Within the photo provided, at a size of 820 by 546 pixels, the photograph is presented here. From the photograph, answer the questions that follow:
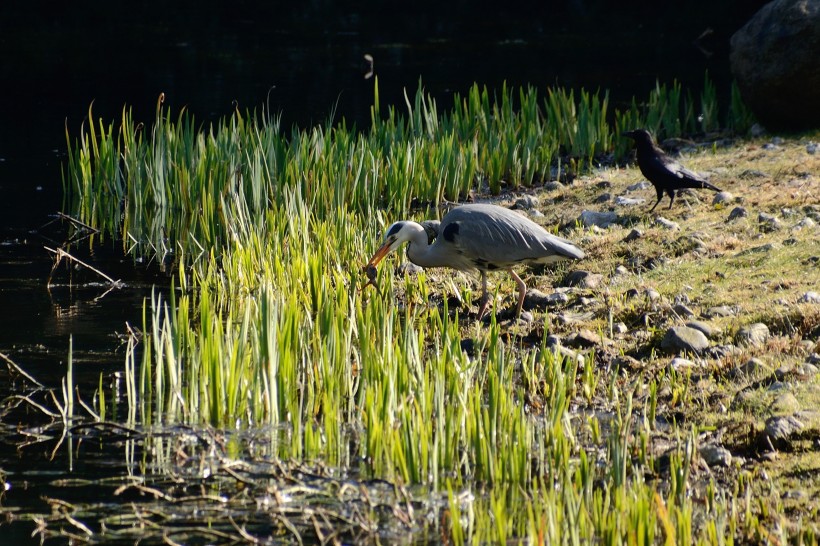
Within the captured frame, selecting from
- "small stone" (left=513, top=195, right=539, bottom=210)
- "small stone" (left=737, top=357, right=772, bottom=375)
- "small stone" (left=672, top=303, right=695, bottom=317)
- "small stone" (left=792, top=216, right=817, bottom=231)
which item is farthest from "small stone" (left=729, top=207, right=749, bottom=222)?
"small stone" (left=737, top=357, right=772, bottom=375)

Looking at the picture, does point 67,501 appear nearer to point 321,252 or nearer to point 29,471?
point 29,471

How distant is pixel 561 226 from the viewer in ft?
31.0

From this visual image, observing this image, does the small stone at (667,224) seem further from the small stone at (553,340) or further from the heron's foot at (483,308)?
the small stone at (553,340)

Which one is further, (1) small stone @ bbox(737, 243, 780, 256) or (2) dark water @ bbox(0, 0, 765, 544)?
(1) small stone @ bbox(737, 243, 780, 256)

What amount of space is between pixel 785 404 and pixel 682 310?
1.69 metres

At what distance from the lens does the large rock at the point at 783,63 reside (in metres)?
11.5

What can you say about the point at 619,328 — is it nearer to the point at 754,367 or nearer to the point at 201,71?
the point at 754,367

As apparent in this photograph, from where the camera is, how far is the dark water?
7545 millimetres

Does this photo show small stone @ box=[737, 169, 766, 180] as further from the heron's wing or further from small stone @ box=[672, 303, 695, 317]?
small stone @ box=[672, 303, 695, 317]

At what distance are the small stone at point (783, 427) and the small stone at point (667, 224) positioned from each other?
3653mm

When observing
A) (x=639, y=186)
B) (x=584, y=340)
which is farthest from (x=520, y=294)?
(x=639, y=186)

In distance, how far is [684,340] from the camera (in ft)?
20.7

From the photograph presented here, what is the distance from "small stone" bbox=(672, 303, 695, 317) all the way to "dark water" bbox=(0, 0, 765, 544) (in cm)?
351

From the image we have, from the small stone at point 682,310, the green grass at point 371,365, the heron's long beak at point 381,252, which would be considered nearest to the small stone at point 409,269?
the green grass at point 371,365
